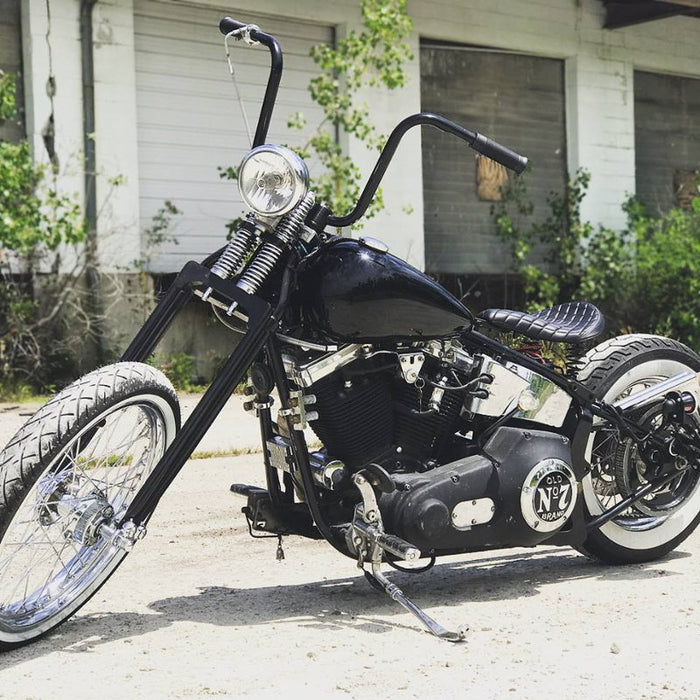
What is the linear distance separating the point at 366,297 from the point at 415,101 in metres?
9.73

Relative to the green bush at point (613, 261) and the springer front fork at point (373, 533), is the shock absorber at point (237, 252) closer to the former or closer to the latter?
the springer front fork at point (373, 533)

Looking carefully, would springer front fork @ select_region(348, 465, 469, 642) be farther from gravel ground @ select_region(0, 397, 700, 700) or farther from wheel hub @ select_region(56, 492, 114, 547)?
wheel hub @ select_region(56, 492, 114, 547)

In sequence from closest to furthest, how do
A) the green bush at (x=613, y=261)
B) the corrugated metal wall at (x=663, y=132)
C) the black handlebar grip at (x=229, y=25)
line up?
1. the black handlebar grip at (x=229, y=25)
2. the green bush at (x=613, y=261)
3. the corrugated metal wall at (x=663, y=132)

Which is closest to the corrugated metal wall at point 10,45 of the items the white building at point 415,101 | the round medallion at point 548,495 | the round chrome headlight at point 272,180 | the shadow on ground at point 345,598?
the white building at point 415,101

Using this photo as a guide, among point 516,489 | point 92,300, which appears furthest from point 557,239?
point 516,489

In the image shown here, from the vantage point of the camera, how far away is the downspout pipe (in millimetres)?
10805

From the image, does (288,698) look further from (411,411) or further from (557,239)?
(557,239)

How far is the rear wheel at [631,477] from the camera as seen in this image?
4.77m

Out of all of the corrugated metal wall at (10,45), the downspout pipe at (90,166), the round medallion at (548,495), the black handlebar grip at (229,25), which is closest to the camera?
the black handlebar grip at (229,25)

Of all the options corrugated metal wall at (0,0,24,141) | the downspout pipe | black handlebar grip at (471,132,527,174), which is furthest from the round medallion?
corrugated metal wall at (0,0,24,141)

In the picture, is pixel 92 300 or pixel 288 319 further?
pixel 92 300

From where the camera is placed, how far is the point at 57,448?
356 centimetres

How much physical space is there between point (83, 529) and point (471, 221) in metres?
10.8

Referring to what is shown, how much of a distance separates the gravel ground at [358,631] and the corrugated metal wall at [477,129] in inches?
352
